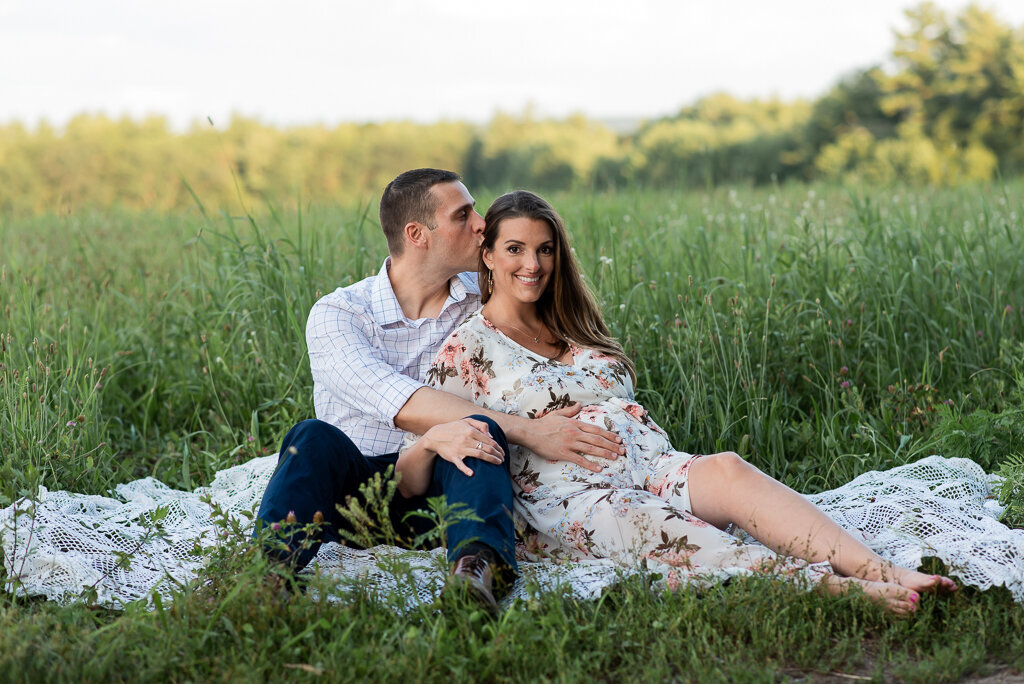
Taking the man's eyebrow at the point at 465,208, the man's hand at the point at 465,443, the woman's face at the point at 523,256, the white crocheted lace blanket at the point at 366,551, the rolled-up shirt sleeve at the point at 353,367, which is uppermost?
the man's eyebrow at the point at 465,208

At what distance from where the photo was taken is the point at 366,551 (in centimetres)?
310

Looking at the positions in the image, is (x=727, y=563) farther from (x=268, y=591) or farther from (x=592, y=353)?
(x=268, y=591)

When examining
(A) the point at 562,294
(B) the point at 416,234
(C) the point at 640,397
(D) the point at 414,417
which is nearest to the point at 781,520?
(A) the point at 562,294

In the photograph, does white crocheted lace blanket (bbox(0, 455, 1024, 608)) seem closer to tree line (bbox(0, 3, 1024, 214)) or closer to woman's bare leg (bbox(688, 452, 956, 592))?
woman's bare leg (bbox(688, 452, 956, 592))

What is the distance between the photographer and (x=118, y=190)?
26.5 meters

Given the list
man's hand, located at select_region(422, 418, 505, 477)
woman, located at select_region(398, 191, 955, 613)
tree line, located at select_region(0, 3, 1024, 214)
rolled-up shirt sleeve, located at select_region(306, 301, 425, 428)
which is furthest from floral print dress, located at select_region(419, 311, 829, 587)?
tree line, located at select_region(0, 3, 1024, 214)

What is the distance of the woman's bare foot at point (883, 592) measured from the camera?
2.45 metres

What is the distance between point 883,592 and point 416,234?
A: 2069mm

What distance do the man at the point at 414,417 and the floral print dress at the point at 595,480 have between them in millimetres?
85

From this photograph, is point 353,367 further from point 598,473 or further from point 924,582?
point 924,582

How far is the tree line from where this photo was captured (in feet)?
66.5

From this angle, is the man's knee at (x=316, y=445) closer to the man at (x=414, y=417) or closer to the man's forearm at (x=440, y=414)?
the man at (x=414, y=417)

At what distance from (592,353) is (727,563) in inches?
36.5

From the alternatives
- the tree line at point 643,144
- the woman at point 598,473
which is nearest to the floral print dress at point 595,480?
the woman at point 598,473
